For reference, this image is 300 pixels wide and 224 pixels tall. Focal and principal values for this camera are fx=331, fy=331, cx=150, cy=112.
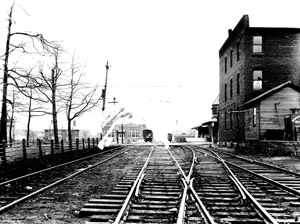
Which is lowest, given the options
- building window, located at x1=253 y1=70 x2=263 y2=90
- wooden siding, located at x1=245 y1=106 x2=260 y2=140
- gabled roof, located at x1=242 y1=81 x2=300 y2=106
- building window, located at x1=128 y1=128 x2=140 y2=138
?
building window, located at x1=128 y1=128 x2=140 y2=138

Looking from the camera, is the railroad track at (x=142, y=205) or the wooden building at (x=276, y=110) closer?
the railroad track at (x=142, y=205)

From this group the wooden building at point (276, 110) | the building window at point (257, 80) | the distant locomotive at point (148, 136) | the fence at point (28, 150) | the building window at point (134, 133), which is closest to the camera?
the fence at point (28, 150)

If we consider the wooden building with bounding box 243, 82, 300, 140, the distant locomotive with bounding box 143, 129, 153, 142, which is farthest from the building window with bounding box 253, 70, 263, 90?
the distant locomotive with bounding box 143, 129, 153, 142

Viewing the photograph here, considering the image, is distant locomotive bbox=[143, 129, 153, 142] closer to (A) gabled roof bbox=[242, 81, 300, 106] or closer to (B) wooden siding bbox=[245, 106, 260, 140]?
(B) wooden siding bbox=[245, 106, 260, 140]

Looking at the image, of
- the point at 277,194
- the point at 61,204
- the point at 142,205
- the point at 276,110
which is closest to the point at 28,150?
the point at 276,110

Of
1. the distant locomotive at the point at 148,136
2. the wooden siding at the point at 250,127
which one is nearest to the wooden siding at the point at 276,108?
the wooden siding at the point at 250,127

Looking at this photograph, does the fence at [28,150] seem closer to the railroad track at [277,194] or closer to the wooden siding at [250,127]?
the railroad track at [277,194]

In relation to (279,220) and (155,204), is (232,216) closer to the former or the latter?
(279,220)

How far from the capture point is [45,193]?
862cm

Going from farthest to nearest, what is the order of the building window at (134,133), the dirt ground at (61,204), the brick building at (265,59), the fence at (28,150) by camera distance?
1. the building window at (134,133)
2. the brick building at (265,59)
3. the fence at (28,150)
4. the dirt ground at (61,204)

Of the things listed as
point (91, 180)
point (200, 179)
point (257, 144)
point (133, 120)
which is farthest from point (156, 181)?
point (133, 120)

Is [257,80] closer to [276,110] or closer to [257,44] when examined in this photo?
[257,44]

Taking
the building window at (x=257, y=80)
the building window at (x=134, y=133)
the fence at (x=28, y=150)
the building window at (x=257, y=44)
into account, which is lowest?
the building window at (x=134, y=133)

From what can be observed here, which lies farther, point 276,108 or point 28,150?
point 28,150
